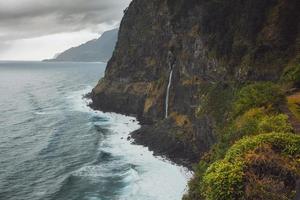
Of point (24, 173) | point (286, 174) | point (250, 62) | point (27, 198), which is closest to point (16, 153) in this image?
point (24, 173)

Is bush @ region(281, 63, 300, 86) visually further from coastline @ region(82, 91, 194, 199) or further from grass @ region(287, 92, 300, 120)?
coastline @ region(82, 91, 194, 199)

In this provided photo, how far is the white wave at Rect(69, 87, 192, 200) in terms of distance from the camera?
4709 centimetres

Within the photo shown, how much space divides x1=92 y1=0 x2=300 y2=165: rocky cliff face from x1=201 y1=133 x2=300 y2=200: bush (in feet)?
90.3

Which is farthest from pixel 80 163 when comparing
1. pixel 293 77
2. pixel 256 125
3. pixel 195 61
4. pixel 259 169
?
pixel 259 169

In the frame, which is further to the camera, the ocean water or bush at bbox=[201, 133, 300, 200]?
the ocean water

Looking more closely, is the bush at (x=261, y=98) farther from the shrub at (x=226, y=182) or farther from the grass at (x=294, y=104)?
the shrub at (x=226, y=182)

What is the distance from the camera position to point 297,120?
93.0 feet

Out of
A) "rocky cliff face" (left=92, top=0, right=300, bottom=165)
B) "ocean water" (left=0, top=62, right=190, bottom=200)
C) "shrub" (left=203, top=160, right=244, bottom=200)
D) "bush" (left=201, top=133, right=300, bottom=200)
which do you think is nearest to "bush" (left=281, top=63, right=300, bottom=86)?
A: "rocky cliff face" (left=92, top=0, right=300, bottom=165)

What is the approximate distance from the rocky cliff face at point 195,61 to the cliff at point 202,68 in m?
0.13

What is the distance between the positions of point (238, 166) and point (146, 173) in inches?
1340

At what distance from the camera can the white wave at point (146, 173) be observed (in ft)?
155

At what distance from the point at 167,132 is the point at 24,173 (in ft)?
79.7

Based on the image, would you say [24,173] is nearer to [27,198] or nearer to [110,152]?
[27,198]

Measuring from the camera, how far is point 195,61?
6906 cm
